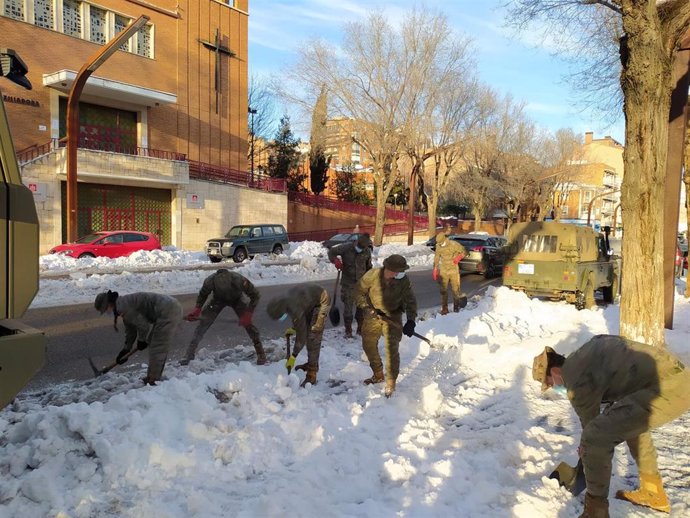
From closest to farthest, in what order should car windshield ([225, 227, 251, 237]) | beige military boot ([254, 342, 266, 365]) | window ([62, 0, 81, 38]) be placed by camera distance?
beige military boot ([254, 342, 266, 365]) < car windshield ([225, 227, 251, 237]) < window ([62, 0, 81, 38])

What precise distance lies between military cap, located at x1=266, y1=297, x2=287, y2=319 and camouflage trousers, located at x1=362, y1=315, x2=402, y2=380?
922mm

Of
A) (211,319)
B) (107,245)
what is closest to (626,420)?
(211,319)

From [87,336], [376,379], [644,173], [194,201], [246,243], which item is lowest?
[87,336]

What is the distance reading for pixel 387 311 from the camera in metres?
5.76

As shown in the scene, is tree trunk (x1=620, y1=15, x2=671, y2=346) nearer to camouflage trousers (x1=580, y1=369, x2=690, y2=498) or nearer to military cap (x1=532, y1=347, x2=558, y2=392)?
camouflage trousers (x1=580, y1=369, x2=690, y2=498)

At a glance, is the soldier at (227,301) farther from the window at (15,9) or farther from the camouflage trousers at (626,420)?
the window at (15,9)

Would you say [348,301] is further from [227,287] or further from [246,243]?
[246,243]

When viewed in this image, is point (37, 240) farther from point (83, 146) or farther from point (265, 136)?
point (265, 136)

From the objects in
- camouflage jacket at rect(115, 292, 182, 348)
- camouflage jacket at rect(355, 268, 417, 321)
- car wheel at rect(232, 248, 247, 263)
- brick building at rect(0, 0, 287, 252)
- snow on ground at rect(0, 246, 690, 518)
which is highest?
brick building at rect(0, 0, 287, 252)

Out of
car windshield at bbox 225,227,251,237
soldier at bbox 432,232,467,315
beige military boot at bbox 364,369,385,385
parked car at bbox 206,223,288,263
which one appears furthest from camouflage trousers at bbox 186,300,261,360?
car windshield at bbox 225,227,251,237

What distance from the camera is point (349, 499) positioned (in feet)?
11.7

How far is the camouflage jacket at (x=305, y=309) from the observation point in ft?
19.6

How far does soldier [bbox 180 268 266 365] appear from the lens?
659 cm

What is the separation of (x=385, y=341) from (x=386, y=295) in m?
0.51
